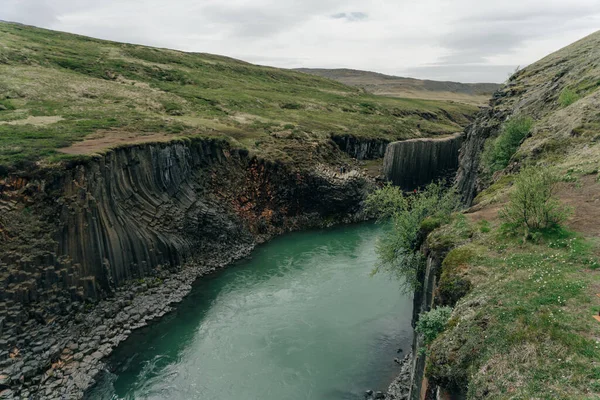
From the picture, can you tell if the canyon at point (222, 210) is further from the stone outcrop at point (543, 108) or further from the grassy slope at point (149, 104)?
the grassy slope at point (149, 104)

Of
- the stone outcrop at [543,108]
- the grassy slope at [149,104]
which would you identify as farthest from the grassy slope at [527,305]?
the grassy slope at [149,104]

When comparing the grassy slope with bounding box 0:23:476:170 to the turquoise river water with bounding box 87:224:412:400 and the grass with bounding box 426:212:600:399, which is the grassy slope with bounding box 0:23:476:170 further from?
the grass with bounding box 426:212:600:399

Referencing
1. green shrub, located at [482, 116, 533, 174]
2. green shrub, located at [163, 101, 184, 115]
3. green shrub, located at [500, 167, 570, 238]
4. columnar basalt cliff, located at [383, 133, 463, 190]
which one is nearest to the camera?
green shrub, located at [500, 167, 570, 238]

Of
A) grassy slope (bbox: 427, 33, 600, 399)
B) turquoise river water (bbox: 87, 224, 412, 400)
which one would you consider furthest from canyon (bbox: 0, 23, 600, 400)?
turquoise river water (bbox: 87, 224, 412, 400)

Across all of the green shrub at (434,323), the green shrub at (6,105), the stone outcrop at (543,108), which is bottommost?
the green shrub at (434,323)

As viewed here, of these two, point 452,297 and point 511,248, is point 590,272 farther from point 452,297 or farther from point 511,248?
point 452,297

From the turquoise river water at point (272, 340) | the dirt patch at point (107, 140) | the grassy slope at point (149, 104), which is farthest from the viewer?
the grassy slope at point (149, 104)

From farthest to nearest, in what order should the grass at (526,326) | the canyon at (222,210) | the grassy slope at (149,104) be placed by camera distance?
the grassy slope at (149,104), the canyon at (222,210), the grass at (526,326)

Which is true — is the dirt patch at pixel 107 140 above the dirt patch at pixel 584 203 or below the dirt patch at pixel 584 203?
below
